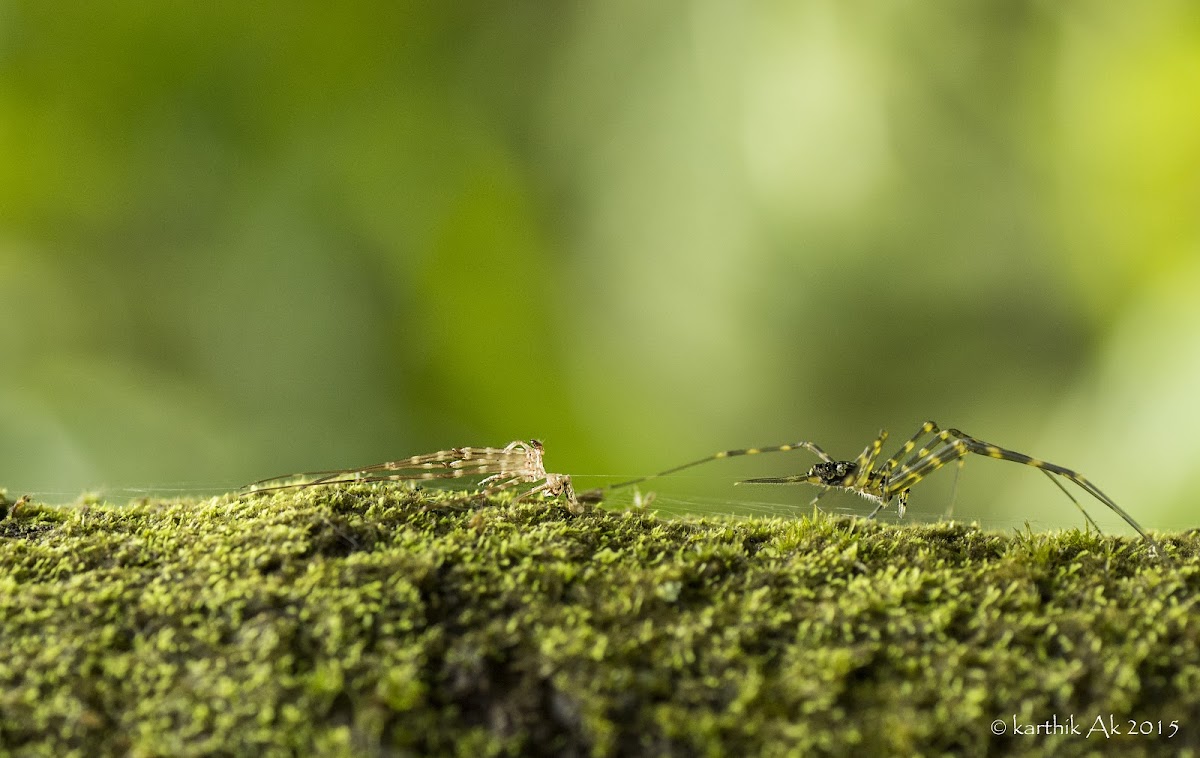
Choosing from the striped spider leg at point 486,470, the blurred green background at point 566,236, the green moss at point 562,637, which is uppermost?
the blurred green background at point 566,236

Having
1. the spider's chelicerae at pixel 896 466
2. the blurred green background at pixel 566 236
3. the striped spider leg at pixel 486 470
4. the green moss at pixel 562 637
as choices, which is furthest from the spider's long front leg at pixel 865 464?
the blurred green background at pixel 566 236

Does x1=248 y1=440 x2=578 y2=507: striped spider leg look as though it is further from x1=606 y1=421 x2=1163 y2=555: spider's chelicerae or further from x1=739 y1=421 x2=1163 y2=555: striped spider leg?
x1=739 y1=421 x2=1163 y2=555: striped spider leg

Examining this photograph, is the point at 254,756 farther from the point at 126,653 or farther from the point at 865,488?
the point at 865,488

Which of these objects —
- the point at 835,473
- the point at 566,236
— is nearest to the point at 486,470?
the point at 835,473

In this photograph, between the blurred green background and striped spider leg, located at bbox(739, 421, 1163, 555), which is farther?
the blurred green background

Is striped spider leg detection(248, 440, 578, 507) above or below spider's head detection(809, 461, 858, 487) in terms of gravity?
below

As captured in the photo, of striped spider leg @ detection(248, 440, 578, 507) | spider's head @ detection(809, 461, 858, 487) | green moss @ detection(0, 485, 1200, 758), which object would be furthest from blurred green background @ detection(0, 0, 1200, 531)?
green moss @ detection(0, 485, 1200, 758)

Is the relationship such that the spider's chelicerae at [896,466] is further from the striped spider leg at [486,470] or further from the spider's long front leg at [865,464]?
the striped spider leg at [486,470]

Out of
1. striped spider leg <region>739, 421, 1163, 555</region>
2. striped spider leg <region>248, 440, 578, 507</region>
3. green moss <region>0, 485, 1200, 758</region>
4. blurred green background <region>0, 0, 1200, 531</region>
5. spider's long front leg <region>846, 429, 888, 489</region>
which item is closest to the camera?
green moss <region>0, 485, 1200, 758</region>
